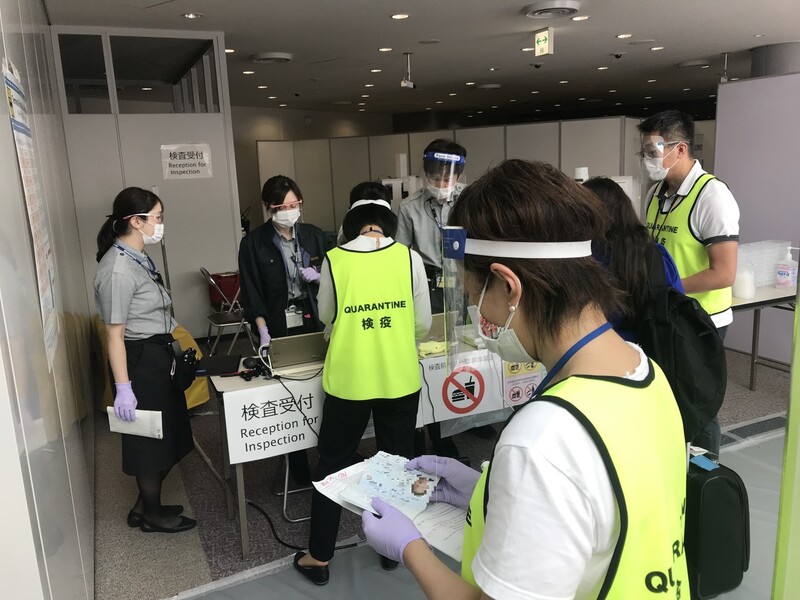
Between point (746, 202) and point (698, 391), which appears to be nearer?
point (698, 391)

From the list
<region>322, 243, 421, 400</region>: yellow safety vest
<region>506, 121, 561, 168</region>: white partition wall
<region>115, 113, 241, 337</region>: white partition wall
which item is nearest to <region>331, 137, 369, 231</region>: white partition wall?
<region>506, 121, 561, 168</region>: white partition wall

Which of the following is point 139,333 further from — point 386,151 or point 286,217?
point 386,151

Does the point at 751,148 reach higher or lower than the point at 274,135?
lower

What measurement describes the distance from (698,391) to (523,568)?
1266 mm

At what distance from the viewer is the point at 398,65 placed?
7734 millimetres

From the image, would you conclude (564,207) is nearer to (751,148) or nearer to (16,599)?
(16,599)

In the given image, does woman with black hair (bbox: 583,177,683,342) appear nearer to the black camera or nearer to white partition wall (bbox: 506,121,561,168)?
the black camera

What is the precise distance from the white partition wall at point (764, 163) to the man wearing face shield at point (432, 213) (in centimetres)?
296

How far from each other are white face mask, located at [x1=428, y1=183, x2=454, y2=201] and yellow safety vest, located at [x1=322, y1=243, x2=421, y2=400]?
3.45ft

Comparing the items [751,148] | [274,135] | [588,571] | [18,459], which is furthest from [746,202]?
[274,135]

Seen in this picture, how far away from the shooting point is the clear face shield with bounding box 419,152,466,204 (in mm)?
3197

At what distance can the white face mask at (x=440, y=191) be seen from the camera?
128 inches

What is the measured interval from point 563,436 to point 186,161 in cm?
552

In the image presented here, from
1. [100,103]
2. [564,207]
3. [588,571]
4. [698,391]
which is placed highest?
[100,103]
